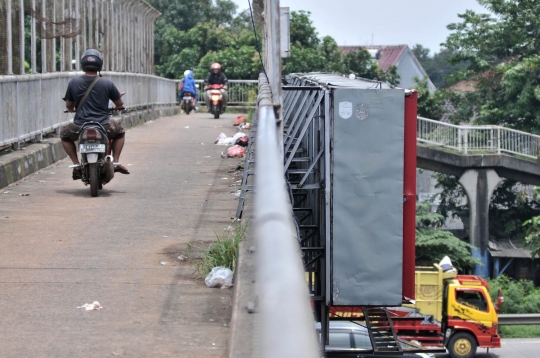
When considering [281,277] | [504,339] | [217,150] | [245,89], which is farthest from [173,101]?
[281,277]

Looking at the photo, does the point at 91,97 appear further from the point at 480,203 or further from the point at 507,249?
the point at 507,249

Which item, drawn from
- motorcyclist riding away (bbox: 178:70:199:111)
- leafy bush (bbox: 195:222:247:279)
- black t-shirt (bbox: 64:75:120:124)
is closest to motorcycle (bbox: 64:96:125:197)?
black t-shirt (bbox: 64:75:120:124)

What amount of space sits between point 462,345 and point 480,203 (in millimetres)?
14587

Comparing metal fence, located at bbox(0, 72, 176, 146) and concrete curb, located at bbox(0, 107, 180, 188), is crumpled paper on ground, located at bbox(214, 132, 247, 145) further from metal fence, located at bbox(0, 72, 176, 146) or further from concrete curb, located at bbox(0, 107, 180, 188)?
concrete curb, located at bbox(0, 107, 180, 188)

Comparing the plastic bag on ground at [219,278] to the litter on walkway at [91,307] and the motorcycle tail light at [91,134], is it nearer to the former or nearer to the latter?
the litter on walkway at [91,307]

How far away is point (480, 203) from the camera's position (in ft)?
110

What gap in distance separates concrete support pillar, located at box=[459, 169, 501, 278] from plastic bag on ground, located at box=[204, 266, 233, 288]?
2835cm

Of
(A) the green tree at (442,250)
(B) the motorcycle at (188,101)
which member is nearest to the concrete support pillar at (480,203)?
(A) the green tree at (442,250)

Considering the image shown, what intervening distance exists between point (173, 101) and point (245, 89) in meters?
2.73

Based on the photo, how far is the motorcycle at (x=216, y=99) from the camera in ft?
78.2

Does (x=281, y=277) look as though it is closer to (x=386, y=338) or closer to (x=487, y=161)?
(x=386, y=338)

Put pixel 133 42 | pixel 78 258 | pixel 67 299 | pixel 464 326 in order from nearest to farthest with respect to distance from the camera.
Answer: pixel 67 299 → pixel 78 258 → pixel 464 326 → pixel 133 42

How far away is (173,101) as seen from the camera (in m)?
31.9

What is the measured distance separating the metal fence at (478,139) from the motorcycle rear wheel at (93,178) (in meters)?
24.1
